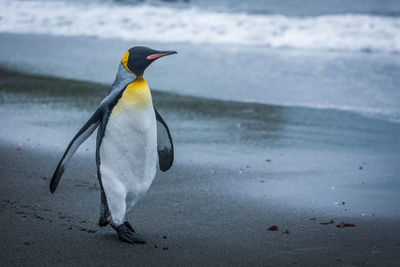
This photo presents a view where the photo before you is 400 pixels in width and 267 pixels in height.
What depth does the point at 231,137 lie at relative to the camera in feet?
18.2

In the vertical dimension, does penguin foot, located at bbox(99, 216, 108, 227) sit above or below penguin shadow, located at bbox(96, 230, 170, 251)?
above

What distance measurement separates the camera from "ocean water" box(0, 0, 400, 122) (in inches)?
311

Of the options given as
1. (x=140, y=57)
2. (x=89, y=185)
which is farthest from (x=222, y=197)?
(x=140, y=57)

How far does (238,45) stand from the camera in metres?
12.4

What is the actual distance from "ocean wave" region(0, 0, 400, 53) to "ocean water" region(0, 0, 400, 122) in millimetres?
26

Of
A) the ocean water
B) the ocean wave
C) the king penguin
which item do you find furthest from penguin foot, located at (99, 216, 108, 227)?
the ocean wave

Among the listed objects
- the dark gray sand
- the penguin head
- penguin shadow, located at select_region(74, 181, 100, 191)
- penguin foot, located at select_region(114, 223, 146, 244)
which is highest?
the penguin head

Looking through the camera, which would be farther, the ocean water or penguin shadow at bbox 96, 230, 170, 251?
the ocean water

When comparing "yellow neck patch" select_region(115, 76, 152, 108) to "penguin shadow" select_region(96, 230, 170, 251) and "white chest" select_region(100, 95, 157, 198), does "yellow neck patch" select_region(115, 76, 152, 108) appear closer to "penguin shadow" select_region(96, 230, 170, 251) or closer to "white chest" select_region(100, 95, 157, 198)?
"white chest" select_region(100, 95, 157, 198)

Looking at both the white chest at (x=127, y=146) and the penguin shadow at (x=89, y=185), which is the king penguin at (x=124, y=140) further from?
the penguin shadow at (x=89, y=185)

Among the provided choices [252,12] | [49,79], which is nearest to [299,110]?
[49,79]

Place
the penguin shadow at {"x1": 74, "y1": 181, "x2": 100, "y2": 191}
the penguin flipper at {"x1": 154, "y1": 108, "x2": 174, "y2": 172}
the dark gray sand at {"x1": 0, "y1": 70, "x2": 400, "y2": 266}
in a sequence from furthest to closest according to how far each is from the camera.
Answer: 1. the penguin shadow at {"x1": 74, "y1": 181, "x2": 100, "y2": 191}
2. the penguin flipper at {"x1": 154, "y1": 108, "x2": 174, "y2": 172}
3. the dark gray sand at {"x1": 0, "y1": 70, "x2": 400, "y2": 266}

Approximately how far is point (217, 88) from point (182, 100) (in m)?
0.97

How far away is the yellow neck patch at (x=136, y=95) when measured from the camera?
2906 millimetres
